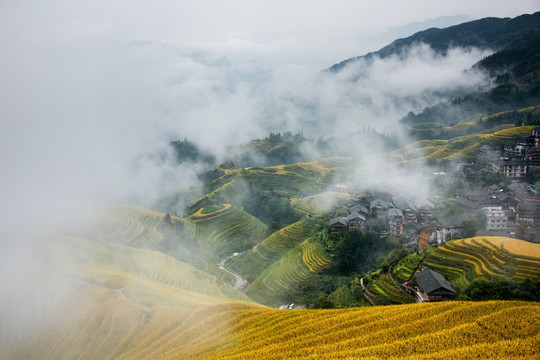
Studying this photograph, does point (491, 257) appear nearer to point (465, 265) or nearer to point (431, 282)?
point (465, 265)

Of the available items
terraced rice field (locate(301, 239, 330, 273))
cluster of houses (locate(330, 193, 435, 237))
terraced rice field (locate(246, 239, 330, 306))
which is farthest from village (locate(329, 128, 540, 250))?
terraced rice field (locate(246, 239, 330, 306))

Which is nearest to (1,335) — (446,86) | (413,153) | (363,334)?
(363,334)

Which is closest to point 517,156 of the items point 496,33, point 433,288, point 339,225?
point 339,225

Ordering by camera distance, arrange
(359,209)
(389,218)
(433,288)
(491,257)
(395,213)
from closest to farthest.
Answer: (433,288) < (491,257) < (395,213) < (389,218) < (359,209)

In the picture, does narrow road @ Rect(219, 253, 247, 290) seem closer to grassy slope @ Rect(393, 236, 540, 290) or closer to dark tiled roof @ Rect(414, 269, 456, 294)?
grassy slope @ Rect(393, 236, 540, 290)

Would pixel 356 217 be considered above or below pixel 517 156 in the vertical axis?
below

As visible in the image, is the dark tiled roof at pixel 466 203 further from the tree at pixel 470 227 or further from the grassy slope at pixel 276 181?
the grassy slope at pixel 276 181

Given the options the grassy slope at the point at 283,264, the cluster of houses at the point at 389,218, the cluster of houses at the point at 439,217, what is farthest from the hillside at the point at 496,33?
the grassy slope at the point at 283,264
